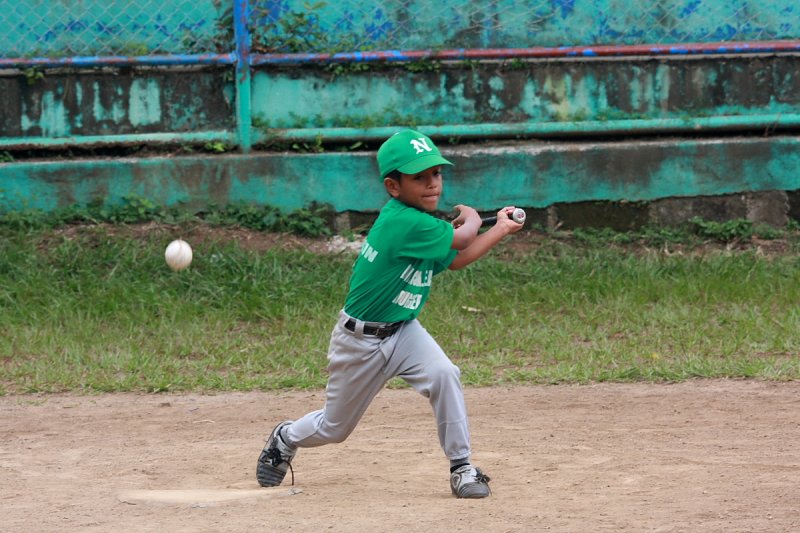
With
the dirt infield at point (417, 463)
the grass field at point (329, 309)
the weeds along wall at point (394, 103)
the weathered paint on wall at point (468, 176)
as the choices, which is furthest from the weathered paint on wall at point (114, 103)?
the dirt infield at point (417, 463)

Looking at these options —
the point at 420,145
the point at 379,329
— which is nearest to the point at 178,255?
the point at 379,329

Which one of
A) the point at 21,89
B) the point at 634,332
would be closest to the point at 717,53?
the point at 634,332

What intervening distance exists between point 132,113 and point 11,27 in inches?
44.6

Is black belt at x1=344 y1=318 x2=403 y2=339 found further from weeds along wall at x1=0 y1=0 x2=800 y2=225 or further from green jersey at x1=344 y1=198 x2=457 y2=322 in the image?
weeds along wall at x1=0 y1=0 x2=800 y2=225

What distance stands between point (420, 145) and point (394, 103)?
167 inches

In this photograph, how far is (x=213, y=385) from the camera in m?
6.07

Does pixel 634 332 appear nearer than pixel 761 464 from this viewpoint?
No

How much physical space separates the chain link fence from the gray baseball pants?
4452mm

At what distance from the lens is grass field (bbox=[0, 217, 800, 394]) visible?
245 inches

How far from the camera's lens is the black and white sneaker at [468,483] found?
159 inches

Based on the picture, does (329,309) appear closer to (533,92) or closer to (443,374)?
(533,92)

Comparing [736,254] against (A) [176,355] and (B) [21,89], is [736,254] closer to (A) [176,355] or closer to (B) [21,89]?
(A) [176,355]

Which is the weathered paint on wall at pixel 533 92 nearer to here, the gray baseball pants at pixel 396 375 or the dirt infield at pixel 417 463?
the dirt infield at pixel 417 463

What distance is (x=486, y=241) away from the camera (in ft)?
13.0
